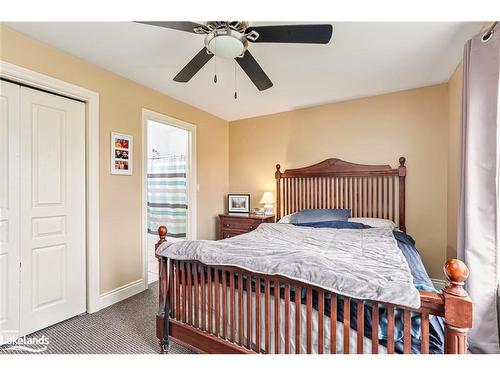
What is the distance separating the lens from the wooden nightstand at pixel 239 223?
12.4 ft

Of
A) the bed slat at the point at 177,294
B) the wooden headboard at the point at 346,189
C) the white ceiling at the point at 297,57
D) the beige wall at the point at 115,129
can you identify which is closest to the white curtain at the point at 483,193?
the white ceiling at the point at 297,57

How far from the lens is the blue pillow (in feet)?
10.5

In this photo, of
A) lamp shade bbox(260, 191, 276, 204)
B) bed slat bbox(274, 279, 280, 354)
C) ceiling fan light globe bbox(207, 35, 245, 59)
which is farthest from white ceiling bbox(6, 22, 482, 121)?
bed slat bbox(274, 279, 280, 354)

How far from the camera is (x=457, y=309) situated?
997 mm

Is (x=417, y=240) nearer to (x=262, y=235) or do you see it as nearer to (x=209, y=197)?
(x=262, y=235)

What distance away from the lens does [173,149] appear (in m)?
5.35

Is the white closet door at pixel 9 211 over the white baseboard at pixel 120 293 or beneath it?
over

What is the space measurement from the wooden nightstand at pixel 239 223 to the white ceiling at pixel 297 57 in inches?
65.6

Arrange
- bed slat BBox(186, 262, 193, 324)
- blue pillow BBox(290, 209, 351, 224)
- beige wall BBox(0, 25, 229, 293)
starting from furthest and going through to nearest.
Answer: blue pillow BBox(290, 209, 351, 224) → beige wall BBox(0, 25, 229, 293) → bed slat BBox(186, 262, 193, 324)

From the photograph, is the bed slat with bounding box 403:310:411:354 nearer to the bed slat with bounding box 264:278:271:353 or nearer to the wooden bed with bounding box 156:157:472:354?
the wooden bed with bounding box 156:157:472:354

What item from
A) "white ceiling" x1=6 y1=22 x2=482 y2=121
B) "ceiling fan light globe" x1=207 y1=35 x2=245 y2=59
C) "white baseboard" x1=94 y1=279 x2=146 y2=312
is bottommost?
"white baseboard" x1=94 y1=279 x2=146 y2=312

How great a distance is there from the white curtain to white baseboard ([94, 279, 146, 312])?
300 cm

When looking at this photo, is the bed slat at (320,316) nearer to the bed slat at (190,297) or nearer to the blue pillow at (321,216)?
the bed slat at (190,297)
